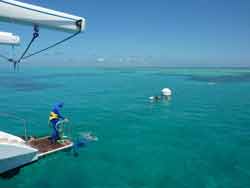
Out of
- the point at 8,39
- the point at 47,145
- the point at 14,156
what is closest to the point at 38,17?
the point at 8,39

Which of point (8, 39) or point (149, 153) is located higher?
point (8, 39)

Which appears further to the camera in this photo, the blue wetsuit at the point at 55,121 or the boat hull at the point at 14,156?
the blue wetsuit at the point at 55,121

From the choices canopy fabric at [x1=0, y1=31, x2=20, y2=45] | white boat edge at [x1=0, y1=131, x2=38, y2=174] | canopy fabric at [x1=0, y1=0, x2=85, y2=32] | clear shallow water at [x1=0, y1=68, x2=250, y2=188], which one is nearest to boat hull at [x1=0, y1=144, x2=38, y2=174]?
white boat edge at [x1=0, y1=131, x2=38, y2=174]

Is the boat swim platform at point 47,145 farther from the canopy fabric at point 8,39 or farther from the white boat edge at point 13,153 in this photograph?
the canopy fabric at point 8,39

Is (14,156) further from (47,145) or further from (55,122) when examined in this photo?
(55,122)

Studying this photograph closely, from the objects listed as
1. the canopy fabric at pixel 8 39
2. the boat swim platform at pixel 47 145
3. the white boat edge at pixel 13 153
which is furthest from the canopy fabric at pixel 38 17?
the boat swim platform at pixel 47 145

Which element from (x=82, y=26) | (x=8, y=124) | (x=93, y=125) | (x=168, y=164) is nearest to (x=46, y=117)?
(x=8, y=124)

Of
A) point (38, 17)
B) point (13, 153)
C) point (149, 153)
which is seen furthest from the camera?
point (149, 153)

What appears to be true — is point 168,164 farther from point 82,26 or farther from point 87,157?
point 82,26

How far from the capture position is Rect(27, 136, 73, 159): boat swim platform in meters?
12.4

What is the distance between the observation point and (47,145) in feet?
43.9

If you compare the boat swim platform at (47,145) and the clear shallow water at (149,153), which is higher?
the boat swim platform at (47,145)

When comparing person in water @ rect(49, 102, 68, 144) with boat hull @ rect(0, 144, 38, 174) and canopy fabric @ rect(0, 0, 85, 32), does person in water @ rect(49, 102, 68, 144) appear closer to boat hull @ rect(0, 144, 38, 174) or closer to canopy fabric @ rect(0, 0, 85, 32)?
boat hull @ rect(0, 144, 38, 174)

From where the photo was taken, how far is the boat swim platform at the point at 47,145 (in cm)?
1242
